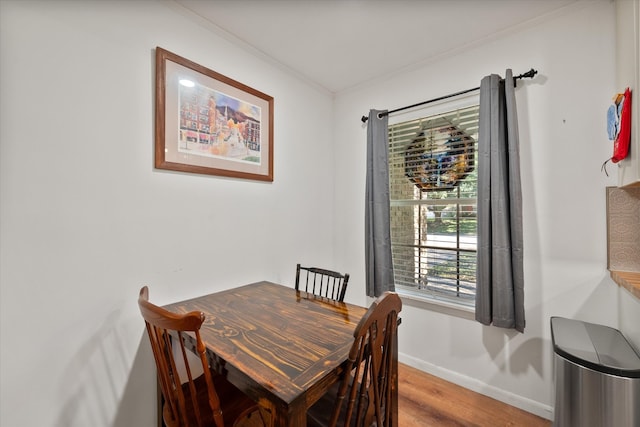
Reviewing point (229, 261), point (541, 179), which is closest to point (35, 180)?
point (229, 261)

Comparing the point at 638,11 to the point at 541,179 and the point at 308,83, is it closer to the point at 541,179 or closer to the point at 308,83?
the point at 541,179

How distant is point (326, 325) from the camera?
124cm

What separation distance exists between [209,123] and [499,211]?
196cm

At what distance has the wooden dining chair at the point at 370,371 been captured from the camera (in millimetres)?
827

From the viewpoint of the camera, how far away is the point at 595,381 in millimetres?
1118

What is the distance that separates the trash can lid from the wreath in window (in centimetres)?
109

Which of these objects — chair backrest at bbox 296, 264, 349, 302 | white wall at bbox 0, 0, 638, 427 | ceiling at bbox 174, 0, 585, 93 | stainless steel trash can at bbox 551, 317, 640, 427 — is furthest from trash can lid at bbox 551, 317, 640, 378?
ceiling at bbox 174, 0, 585, 93

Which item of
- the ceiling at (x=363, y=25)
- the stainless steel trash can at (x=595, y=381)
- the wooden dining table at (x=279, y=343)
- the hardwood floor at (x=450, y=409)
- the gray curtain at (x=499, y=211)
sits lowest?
the hardwood floor at (x=450, y=409)

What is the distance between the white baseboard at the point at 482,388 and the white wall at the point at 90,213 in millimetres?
1706

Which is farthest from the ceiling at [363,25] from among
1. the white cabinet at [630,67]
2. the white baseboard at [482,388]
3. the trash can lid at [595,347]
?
the white baseboard at [482,388]

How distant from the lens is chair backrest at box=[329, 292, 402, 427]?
2.70ft

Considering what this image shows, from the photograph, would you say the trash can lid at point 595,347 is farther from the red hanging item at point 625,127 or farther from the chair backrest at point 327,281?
the chair backrest at point 327,281

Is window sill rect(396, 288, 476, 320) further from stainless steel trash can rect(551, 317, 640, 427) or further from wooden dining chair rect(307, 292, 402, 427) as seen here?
wooden dining chair rect(307, 292, 402, 427)

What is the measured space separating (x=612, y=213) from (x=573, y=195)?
0.19 m
